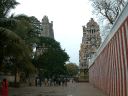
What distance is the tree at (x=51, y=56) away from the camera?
82875 millimetres

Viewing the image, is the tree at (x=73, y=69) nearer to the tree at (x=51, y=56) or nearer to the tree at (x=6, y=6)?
the tree at (x=51, y=56)

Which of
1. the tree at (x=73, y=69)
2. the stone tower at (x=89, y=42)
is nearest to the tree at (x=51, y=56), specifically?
the stone tower at (x=89, y=42)

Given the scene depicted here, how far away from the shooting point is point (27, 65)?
4466 cm

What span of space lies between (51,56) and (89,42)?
64.5 ft

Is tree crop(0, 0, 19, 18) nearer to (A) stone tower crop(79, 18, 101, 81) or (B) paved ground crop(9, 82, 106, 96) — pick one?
(B) paved ground crop(9, 82, 106, 96)

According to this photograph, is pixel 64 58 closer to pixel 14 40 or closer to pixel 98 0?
pixel 98 0

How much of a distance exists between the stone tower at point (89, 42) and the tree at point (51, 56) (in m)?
6.61

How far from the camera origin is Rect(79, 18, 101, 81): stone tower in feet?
205

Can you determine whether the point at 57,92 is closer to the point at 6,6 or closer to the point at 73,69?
the point at 6,6

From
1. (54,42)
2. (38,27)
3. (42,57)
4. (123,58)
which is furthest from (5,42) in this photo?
(54,42)

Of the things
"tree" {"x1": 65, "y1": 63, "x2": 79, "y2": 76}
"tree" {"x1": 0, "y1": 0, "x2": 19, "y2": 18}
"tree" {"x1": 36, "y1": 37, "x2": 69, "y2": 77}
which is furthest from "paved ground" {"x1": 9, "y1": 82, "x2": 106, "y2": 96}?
"tree" {"x1": 65, "y1": 63, "x2": 79, "y2": 76}

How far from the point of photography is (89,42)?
67.8 metres

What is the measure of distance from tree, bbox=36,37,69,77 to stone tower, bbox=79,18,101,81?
260 inches

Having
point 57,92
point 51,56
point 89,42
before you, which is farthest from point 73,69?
point 57,92
